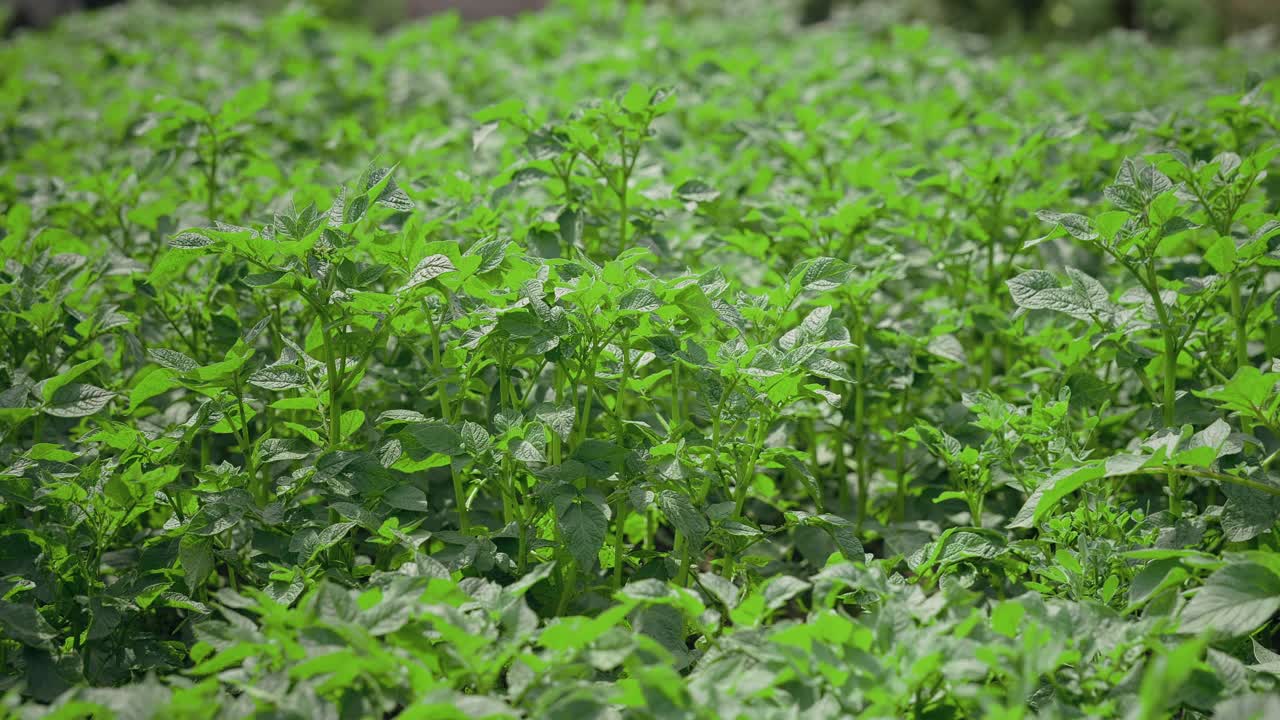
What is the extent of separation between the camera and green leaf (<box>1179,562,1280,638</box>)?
128 cm

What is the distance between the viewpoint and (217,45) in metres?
5.28

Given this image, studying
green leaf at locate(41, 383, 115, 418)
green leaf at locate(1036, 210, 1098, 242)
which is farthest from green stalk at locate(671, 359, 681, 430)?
green leaf at locate(41, 383, 115, 418)

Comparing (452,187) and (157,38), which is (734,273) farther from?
(157,38)

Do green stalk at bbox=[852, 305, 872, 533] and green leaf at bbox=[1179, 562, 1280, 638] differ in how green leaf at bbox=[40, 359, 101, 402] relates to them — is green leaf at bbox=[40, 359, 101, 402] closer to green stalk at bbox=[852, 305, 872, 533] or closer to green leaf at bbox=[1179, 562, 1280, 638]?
green stalk at bbox=[852, 305, 872, 533]

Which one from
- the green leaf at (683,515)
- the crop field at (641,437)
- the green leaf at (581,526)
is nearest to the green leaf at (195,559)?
the crop field at (641,437)

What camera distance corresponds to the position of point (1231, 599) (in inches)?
51.1

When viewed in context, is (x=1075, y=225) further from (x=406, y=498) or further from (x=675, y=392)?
(x=406, y=498)

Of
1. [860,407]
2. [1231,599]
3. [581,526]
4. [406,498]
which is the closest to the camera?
[1231,599]

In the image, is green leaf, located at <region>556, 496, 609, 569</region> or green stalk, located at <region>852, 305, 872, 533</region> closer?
green leaf, located at <region>556, 496, 609, 569</region>

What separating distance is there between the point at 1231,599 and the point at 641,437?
0.92 m

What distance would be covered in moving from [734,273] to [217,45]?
3971mm

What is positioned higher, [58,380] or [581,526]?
[58,380]

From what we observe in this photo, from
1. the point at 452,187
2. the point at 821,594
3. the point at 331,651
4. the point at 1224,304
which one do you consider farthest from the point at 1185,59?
the point at 331,651

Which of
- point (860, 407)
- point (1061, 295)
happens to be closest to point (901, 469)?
point (860, 407)
